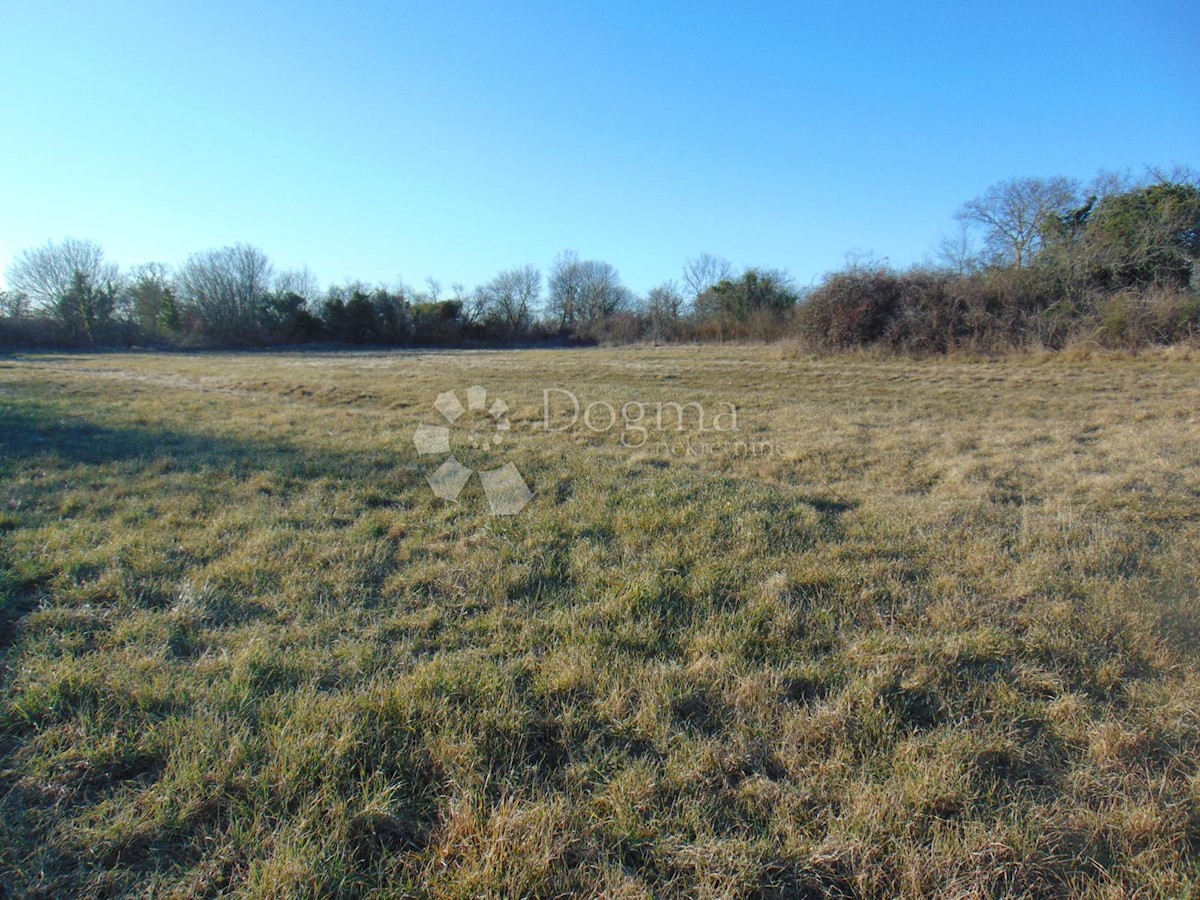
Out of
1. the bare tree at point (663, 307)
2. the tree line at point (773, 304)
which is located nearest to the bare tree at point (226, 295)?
the tree line at point (773, 304)

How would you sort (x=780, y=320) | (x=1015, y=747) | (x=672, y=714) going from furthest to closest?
(x=780, y=320), (x=672, y=714), (x=1015, y=747)

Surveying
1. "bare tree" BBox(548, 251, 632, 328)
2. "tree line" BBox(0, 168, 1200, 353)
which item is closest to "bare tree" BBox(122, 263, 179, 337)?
"tree line" BBox(0, 168, 1200, 353)

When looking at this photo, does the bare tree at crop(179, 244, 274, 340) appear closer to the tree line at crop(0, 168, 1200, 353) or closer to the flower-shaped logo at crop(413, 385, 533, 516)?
the tree line at crop(0, 168, 1200, 353)

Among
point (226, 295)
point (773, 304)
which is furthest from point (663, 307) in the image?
point (226, 295)

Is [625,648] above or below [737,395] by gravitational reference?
below

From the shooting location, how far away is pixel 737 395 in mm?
11594

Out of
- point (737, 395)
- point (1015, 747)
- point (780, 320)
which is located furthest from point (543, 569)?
point (780, 320)

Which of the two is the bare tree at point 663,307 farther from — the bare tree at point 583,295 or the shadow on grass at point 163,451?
the shadow on grass at point 163,451

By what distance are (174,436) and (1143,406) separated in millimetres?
14549

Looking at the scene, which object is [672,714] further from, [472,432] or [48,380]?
[48,380]

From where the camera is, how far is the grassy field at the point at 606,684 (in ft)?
5.22

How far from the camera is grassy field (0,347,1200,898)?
5.22 feet

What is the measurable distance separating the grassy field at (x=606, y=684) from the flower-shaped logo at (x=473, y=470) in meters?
0.19

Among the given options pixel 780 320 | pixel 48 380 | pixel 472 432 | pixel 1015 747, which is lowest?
pixel 1015 747
